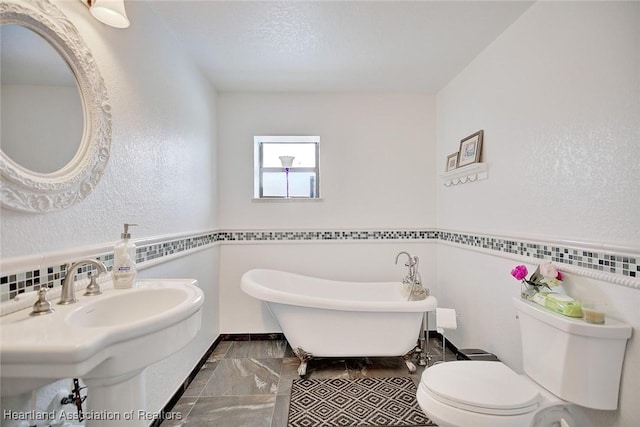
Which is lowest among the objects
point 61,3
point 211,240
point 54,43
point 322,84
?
point 211,240

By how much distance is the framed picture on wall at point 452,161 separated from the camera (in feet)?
7.82

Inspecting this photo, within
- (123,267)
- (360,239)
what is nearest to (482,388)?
(123,267)

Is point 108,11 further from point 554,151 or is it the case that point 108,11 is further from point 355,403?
point 355,403

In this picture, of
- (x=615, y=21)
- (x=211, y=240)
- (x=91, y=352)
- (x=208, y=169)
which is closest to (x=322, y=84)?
(x=208, y=169)

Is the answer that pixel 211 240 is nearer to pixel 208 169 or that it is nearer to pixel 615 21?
pixel 208 169

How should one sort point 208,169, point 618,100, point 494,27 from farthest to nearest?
point 208,169, point 494,27, point 618,100

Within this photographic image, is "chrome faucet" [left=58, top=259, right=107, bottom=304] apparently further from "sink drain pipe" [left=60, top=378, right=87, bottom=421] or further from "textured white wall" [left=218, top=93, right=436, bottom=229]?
"textured white wall" [left=218, top=93, right=436, bottom=229]

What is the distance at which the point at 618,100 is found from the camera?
3.73 ft

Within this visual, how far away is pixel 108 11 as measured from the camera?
1.17 meters

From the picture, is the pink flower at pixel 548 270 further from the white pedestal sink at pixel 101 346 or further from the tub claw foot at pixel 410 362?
the white pedestal sink at pixel 101 346

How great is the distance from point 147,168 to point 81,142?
0.47m

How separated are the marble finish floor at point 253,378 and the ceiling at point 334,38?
2.27 meters

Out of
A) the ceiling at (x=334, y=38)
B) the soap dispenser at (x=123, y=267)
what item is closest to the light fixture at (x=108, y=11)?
Answer: the ceiling at (x=334, y=38)

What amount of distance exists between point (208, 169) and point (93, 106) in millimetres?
1349
